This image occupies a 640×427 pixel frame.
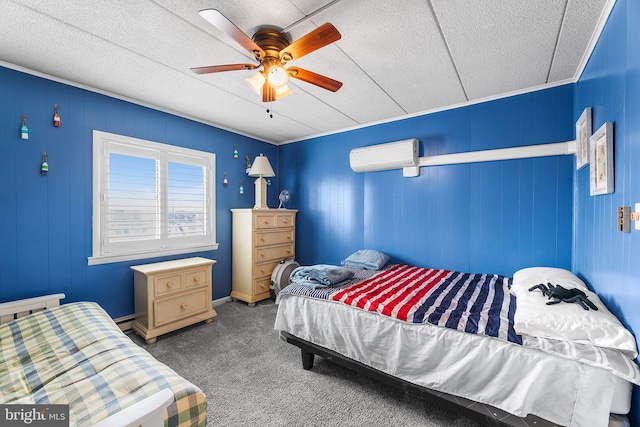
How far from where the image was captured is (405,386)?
1.77 metres

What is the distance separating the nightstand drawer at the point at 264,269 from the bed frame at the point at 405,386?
1404mm

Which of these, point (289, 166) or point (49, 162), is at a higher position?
point (289, 166)

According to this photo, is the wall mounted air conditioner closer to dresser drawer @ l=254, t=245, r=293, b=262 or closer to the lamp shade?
the lamp shade

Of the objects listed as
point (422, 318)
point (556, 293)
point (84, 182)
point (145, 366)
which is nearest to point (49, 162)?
point (84, 182)

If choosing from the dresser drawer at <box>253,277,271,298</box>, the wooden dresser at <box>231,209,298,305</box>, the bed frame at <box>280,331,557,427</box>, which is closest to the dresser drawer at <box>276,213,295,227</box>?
the wooden dresser at <box>231,209,298,305</box>

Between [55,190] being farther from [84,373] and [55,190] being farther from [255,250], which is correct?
[255,250]

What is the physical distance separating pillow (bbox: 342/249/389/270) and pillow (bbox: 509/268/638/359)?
152 cm

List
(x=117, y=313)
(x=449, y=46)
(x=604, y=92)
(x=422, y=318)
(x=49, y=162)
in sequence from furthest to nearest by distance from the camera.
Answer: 1. (x=117, y=313)
2. (x=49, y=162)
3. (x=449, y=46)
4. (x=422, y=318)
5. (x=604, y=92)

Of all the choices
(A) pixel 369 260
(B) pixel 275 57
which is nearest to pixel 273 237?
(A) pixel 369 260

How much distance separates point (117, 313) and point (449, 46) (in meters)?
3.86

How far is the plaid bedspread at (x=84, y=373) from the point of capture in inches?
47.4

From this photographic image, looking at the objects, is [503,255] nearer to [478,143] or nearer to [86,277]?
[478,143]


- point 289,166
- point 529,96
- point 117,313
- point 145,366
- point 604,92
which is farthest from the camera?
point 289,166

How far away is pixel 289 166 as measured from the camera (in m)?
4.52
